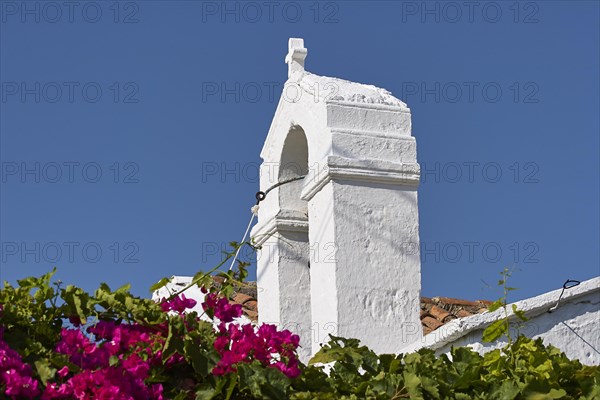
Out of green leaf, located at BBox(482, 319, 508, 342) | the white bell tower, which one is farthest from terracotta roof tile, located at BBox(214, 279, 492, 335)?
green leaf, located at BBox(482, 319, 508, 342)

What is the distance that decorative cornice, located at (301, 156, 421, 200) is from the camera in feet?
18.0

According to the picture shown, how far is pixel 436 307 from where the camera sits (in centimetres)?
736

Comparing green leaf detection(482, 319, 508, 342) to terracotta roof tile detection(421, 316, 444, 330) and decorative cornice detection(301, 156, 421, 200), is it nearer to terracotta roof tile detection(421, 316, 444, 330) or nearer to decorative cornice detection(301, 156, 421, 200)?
decorative cornice detection(301, 156, 421, 200)

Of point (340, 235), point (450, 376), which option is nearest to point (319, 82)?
point (340, 235)

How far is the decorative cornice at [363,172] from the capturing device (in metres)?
5.47

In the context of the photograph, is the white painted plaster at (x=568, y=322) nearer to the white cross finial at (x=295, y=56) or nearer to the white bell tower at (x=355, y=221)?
the white bell tower at (x=355, y=221)

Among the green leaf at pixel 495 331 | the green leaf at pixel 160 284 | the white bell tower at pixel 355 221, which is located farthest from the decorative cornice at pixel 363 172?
the green leaf at pixel 160 284

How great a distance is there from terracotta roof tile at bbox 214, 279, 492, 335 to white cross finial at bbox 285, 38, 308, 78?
157cm

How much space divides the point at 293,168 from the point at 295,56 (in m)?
0.65

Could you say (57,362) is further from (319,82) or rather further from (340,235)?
(319,82)

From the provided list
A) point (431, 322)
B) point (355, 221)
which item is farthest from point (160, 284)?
point (431, 322)

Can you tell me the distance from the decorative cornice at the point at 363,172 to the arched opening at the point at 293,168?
1.86 feet

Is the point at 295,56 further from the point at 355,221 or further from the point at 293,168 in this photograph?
the point at 355,221

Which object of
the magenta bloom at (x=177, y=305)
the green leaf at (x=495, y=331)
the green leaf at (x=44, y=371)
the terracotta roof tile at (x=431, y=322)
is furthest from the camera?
the terracotta roof tile at (x=431, y=322)
